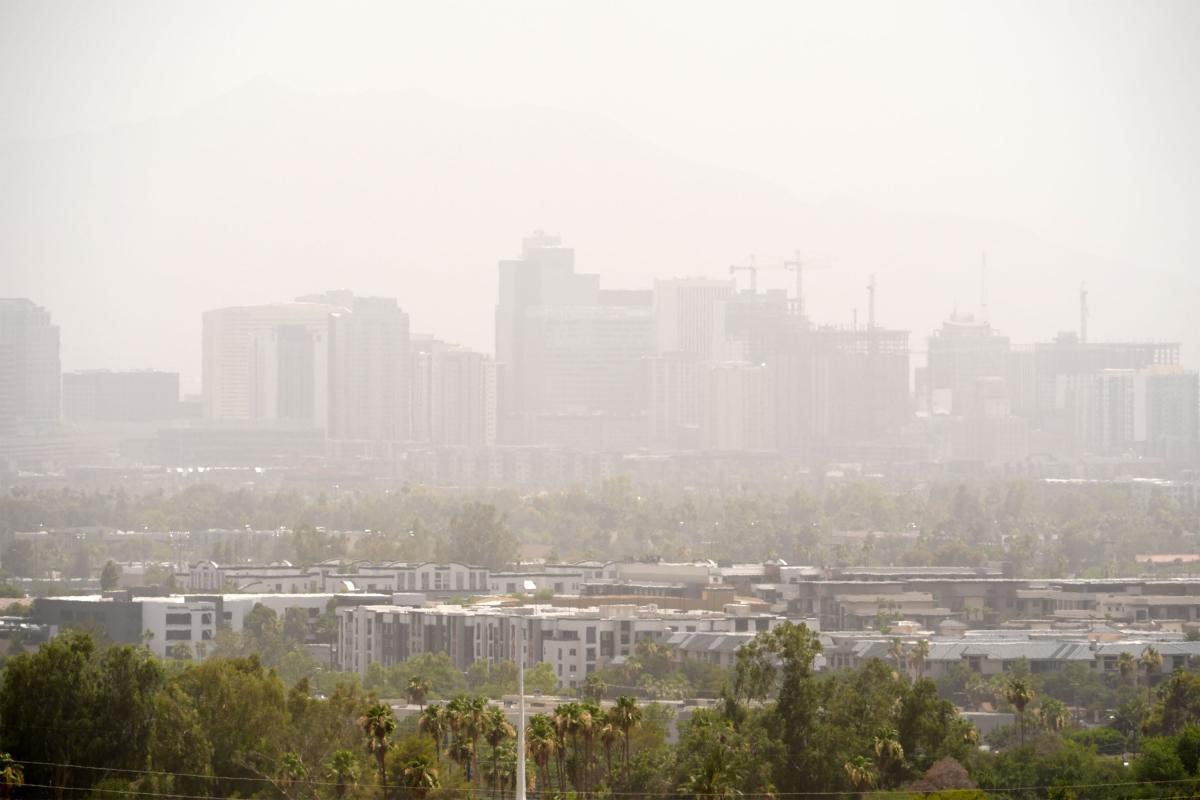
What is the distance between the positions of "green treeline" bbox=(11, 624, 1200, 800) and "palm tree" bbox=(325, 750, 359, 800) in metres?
0.04

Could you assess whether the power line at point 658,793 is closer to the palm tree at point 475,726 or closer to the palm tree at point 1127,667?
the palm tree at point 475,726

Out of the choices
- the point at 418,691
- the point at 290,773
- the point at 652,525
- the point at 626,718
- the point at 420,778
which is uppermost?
the point at 652,525

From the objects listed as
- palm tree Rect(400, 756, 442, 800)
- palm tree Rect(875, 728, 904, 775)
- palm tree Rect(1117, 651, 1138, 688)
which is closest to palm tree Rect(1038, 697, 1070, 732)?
palm tree Rect(1117, 651, 1138, 688)

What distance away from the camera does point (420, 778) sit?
43312 millimetres

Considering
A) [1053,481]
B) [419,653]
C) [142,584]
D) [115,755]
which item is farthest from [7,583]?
[1053,481]

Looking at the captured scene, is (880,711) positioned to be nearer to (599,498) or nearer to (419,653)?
(419,653)

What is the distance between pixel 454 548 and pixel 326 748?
66388 millimetres

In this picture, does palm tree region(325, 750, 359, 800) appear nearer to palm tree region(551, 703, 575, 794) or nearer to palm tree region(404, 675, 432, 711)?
palm tree region(551, 703, 575, 794)

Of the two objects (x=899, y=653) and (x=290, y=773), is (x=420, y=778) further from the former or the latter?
(x=899, y=653)

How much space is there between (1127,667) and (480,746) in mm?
22126

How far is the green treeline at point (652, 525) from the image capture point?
115250 millimetres

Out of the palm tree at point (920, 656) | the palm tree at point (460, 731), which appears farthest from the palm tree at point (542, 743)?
the palm tree at point (920, 656)

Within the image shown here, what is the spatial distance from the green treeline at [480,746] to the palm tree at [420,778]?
9 cm

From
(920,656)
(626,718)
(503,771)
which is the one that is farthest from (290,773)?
(920,656)
